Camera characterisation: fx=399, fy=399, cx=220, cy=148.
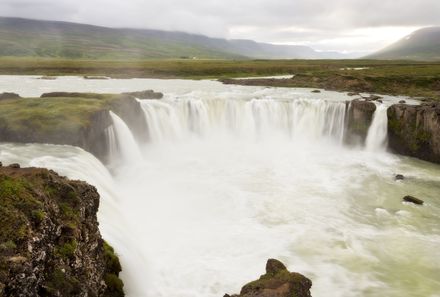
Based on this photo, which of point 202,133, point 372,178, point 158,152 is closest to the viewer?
point 372,178

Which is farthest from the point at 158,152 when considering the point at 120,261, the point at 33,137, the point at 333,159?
the point at 120,261

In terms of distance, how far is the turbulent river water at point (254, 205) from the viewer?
1744 centimetres

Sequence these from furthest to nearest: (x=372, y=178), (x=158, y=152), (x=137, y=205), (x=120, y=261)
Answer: (x=158, y=152), (x=372, y=178), (x=137, y=205), (x=120, y=261)

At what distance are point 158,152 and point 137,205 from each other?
46.3ft

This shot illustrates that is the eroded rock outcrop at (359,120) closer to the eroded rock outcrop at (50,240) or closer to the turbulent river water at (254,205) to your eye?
the turbulent river water at (254,205)

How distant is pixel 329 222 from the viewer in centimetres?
2353

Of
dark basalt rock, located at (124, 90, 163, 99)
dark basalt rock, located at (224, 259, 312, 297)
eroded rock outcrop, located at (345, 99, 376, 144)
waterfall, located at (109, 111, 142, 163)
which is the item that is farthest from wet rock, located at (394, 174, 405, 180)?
dark basalt rock, located at (124, 90, 163, 99)

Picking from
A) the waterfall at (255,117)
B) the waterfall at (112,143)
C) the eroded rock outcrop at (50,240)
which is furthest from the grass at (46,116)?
the eroded rock outcrop at (50,240)

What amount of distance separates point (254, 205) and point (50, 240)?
57.3 feet

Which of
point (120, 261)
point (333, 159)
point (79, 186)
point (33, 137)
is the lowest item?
point (333, 159)

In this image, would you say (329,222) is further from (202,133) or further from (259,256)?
(202,133)

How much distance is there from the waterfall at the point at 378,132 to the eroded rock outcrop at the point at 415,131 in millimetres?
543

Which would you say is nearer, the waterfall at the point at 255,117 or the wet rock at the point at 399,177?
the wet rock at the point at 399,177

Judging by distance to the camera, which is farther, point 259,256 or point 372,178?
point 372,178
